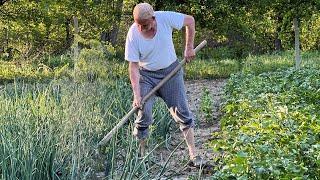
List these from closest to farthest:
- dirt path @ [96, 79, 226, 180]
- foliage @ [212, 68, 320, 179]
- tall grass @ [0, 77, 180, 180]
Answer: foliage @ [212, 68, 320, 179], tall grass @ [0, 77, 180, 180], dirt path @ [96, 79, 226, 180]

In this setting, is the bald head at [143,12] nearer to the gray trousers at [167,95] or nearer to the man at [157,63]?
the man at [157,63]

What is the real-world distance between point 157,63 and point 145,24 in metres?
0.43

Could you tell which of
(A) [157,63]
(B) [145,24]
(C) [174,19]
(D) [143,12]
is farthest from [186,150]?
(D) [143,12]

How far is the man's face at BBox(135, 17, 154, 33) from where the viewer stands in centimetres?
466

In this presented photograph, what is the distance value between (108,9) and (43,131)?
11.1 metres

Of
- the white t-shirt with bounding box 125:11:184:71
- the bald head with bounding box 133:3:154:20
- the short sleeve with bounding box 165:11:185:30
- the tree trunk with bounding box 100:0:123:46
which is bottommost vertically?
the tree trunk with bounding box 100:0:123:46

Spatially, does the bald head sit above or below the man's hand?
above

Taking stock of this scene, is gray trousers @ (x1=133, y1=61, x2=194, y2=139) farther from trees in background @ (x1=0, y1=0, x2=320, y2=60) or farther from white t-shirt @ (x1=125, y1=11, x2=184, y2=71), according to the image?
trees in background @ (x1=0, y1=0, x2=320, y2=60)

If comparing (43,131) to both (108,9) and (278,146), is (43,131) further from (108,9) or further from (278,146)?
(108,9)

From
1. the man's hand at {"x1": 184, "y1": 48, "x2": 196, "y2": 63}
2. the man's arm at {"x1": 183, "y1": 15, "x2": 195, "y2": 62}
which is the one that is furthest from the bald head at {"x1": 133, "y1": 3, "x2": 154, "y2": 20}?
the man's hand at {"x1": 184, "y1": 48, "x2": 196, "y2": 63}

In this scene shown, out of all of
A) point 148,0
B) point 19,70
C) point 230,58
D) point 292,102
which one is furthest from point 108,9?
point 292,102

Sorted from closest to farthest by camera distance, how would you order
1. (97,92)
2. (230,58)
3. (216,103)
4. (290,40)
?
(97,92), (216,103), (230,58), (290,40)

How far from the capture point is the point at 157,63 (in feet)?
16.4

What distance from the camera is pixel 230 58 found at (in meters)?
19.1
